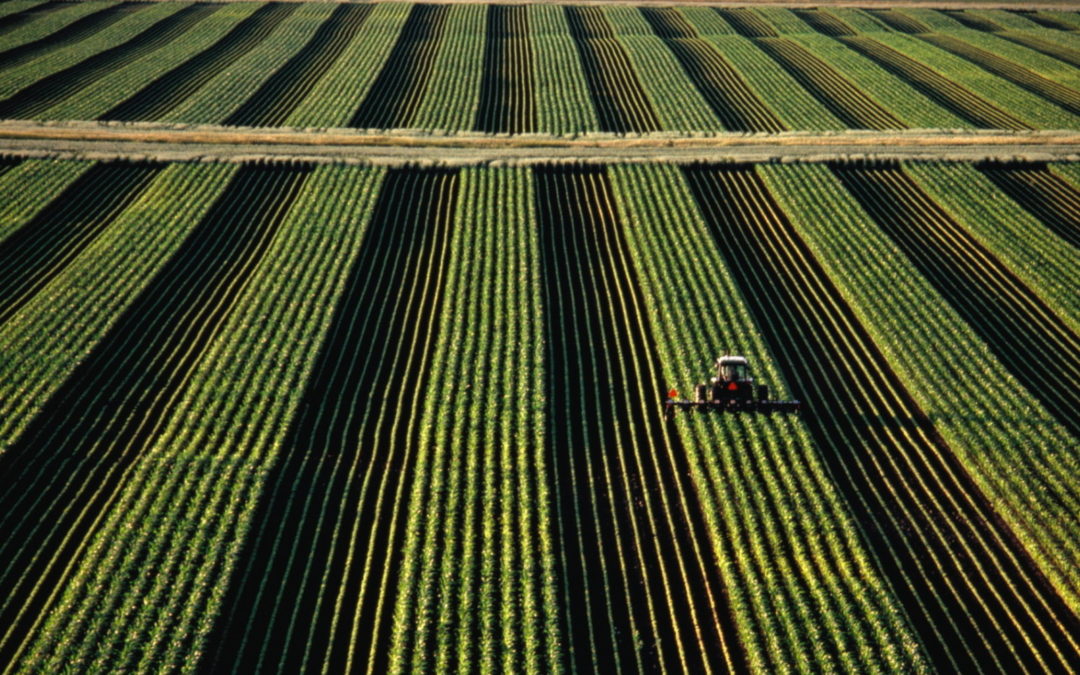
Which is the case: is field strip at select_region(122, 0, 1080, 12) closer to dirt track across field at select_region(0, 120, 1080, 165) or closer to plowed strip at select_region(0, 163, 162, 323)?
dirt track across field at select_region(0, 120, 1080, 165)

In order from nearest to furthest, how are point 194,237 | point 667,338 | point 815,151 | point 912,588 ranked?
1. point 912,588
2. point 667,338
3. point 194,237
4. point 815,151

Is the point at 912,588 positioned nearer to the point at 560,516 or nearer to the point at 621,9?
the point at 560,516

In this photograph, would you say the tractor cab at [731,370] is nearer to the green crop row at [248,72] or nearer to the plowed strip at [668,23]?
the green crop row at [248,72]

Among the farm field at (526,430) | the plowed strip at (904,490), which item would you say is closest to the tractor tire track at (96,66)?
the farm field at (526,430)

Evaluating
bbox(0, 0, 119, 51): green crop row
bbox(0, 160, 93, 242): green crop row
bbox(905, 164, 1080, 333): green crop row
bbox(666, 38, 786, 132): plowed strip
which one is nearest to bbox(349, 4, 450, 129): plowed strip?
bbox(0, 160, 93, 242): green crop row

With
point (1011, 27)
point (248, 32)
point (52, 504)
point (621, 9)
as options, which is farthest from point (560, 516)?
point (1011, 27)

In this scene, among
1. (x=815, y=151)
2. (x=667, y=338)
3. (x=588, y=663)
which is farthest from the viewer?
(x=815, y=151)

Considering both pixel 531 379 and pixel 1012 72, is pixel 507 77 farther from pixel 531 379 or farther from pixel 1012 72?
pixel 1012 72
